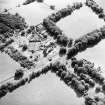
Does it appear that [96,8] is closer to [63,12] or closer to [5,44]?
[63,12]

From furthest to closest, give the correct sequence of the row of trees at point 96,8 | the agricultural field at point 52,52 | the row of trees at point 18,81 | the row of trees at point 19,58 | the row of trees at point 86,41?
the row of trees at point 96,8
the row of trees at point 86,41
the row of trees at point 19,58
the row of trees at point 18,81
the agricultural field at point 52,52

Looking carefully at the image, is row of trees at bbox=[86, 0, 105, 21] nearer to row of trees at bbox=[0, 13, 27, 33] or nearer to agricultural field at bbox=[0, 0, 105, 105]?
agricultural field at bbox=[0, 0, 105, 105]

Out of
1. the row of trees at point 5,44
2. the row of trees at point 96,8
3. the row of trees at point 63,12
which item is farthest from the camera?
the row of trees at point 96,8

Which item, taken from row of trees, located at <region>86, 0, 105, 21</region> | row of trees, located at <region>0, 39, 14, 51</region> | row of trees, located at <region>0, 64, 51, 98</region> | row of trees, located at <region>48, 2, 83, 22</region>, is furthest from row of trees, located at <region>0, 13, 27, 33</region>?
row of trees, located at <region>86, 0, 105, 21</region>

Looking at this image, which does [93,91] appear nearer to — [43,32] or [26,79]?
[26,79]

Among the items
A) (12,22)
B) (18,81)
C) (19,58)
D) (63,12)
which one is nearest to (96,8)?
(63,12)

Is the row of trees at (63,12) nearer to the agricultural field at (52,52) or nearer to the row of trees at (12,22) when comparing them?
the agricultural field at (52,52)

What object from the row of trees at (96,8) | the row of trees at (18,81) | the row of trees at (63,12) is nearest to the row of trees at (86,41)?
the row of trees at (96,8)
